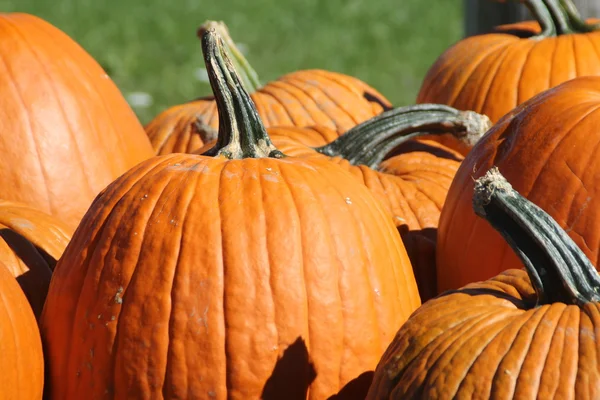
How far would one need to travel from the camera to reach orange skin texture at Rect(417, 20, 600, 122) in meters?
3.33

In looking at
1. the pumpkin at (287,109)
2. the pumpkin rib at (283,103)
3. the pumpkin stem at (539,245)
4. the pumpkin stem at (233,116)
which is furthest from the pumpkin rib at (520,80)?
the pumpkin stem at (539,245)

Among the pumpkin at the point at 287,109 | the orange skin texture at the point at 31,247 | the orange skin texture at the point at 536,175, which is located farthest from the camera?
the pumpkin at the point at 287,109

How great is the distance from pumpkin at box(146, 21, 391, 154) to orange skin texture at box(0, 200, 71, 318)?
3.68ft

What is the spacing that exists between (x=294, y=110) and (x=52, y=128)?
3.96 feet

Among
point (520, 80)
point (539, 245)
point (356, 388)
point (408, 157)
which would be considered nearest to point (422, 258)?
point (408, 157)

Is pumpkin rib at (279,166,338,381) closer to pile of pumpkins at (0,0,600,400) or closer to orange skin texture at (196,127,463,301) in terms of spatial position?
pile of pumpkins at (0,0,600,400)

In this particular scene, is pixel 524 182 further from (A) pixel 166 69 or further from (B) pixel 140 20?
(B) pixel 140 20

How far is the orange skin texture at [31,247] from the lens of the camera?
97.2 inches

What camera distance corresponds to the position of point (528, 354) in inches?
66.6

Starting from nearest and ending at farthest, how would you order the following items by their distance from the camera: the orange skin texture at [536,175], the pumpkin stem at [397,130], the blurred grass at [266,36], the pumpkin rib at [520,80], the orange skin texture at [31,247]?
the orange skin texture at [536,175] < the orange skin texture at [31,247] < the pumpkin stem at [397,130] < the pumpkin rib at [520,80] < the blurred grass at [266,36]

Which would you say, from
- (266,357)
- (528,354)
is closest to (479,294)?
(528,354)

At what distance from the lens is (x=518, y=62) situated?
342 centimetres

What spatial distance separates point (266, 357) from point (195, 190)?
405 mm

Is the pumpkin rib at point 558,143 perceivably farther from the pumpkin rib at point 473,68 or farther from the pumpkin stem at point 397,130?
the pumpkin rib at point 473,68
